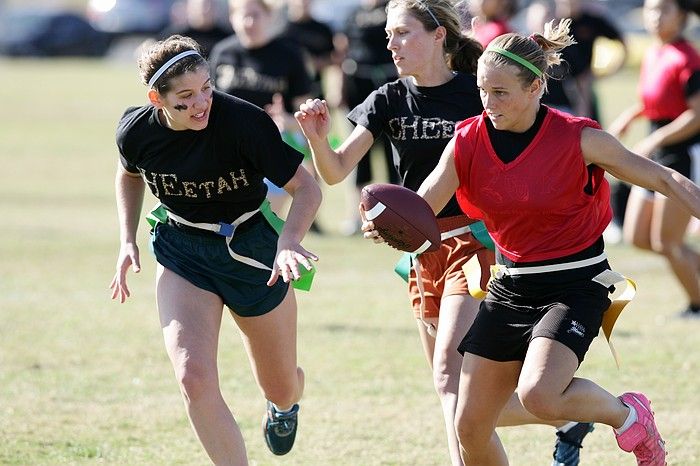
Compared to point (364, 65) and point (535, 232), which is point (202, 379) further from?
point (364, 65)

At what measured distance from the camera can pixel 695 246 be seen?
38.9ft

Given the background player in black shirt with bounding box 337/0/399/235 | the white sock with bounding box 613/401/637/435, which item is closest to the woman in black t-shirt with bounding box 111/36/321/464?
the white sock with bounding box 613/401/637/435

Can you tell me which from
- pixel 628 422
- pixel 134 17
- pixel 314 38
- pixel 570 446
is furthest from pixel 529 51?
pixel 134 17

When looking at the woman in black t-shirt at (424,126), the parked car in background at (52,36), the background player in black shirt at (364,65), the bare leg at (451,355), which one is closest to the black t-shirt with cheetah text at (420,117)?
the woman in black t-shirt at (424,126)

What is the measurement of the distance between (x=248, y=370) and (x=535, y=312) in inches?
118

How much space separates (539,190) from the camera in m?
4.52

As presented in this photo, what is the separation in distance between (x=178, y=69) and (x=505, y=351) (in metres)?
1.63

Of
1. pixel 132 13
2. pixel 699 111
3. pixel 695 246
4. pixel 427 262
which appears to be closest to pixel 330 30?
pixel 695 246

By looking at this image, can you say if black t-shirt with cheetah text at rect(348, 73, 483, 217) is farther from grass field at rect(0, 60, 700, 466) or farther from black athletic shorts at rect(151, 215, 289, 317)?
grass field at rect(0, 60, 700, 466)

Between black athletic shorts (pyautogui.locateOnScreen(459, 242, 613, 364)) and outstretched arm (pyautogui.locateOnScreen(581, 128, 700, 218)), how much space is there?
1.21 ft

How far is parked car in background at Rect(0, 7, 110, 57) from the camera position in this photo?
40.4m

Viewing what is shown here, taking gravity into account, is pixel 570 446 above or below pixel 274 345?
below

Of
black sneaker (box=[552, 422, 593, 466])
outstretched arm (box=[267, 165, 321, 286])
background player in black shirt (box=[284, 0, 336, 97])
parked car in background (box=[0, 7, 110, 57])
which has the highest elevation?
outstretched arm (box=[267, 165, 321, 286])

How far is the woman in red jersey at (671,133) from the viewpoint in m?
8.59
